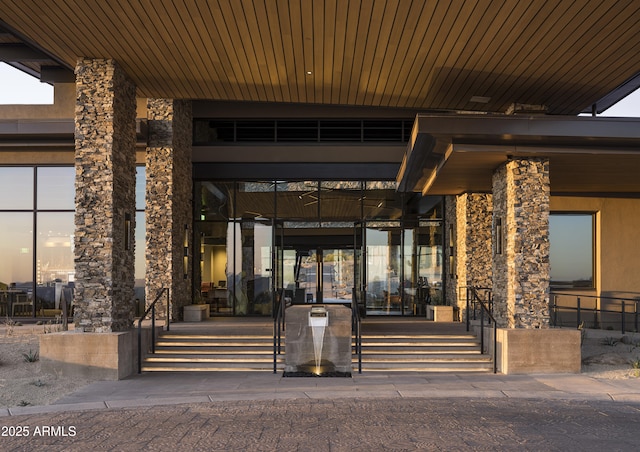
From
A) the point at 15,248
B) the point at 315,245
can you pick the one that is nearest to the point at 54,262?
the point at 15,248

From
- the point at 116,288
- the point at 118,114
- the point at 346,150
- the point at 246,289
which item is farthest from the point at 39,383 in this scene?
the point at 346,150

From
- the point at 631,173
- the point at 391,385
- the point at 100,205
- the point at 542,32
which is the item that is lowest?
the point at 391,385

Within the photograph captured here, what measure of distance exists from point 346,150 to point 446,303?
18.1 feet

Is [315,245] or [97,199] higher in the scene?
[97,199]

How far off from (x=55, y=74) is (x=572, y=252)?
→ 15.5 meters

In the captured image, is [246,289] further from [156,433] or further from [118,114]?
[156,433]

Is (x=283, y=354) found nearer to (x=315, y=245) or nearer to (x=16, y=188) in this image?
(x=315, y=245)

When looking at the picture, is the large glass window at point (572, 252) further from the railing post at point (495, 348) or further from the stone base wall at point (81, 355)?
the stone base wall at point (81, 355)

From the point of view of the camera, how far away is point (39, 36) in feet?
34.7

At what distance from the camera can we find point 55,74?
17672mm

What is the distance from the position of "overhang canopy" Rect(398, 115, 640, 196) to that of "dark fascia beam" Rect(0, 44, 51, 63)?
9.67 m

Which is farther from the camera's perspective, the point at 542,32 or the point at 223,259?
the point at 223,259

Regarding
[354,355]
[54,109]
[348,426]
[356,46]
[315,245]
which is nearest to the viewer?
[348,426]

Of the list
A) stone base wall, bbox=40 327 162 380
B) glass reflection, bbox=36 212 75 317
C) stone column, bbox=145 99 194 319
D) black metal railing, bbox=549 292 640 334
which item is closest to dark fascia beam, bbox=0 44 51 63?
stone column, bbox=145 99 194 319
